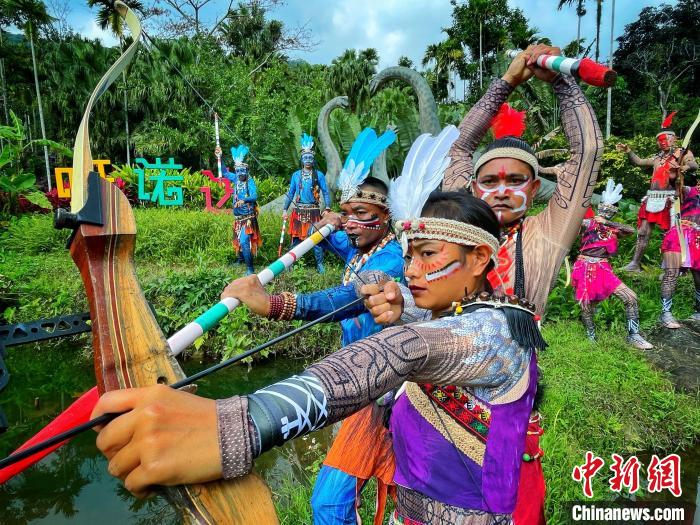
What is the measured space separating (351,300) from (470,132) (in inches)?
38.6

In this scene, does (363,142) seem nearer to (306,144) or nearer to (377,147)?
(377,147)

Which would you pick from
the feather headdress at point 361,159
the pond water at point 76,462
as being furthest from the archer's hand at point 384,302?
the pond water at point 76,462

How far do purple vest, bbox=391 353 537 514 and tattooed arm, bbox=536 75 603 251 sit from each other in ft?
2.00

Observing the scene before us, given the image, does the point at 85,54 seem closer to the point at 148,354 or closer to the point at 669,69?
the point at 148,354

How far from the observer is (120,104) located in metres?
18.5

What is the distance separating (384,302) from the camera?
5.22 ft

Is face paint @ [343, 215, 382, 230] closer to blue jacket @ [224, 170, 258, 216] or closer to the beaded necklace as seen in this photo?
the beaded necklace

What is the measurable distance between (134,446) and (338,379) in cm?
32

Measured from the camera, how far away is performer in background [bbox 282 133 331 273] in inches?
302

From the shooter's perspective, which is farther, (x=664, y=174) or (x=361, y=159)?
(x=664, y=174)

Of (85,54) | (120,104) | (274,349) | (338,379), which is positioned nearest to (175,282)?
(274,349)

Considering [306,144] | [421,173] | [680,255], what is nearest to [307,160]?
[306,144]

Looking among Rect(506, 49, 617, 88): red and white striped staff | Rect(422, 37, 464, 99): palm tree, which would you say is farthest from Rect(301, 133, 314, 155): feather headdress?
Rect(422, 37, 464, 99): palm tree
